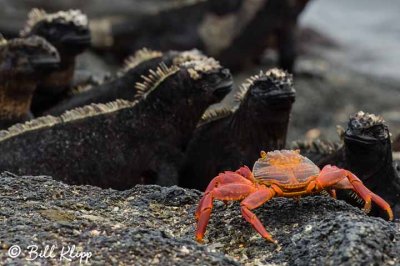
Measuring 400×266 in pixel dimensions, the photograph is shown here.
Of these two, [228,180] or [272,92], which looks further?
[272,92]

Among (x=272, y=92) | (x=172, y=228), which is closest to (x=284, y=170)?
(x=172, y=228)

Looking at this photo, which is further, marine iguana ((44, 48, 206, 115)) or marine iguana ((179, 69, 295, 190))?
marine iguana ((44, 48, 206, 115))

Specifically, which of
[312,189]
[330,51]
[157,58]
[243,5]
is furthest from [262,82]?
[330,51]

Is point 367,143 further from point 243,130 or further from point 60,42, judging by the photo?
point 60,42

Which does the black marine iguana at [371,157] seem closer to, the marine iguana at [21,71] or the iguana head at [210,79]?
the iguana head at [210,79]

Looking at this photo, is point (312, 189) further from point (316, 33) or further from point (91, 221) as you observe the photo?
point (316, 33)

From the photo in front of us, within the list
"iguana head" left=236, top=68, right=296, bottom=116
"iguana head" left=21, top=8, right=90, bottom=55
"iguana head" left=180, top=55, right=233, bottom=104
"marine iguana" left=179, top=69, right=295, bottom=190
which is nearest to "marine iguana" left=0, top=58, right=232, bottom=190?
"iguana head" left=180, top=55, right=233, bottom=104

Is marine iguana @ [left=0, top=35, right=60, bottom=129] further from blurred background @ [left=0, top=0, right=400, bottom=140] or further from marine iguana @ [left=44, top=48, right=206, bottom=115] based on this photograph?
blurred background @ [left=0, top=0, right=400, bottom=140]
